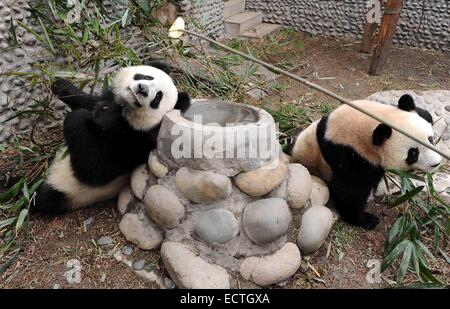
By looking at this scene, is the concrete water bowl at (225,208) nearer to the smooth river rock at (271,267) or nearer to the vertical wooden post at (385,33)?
the smooth river rock at (271,267)

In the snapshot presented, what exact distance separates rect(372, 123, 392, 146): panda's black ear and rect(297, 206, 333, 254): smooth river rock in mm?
424

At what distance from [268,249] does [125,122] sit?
0.92m

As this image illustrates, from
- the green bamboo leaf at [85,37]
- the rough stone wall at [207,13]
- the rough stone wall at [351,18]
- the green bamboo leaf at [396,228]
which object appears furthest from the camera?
the rough stone wall at [351,18]

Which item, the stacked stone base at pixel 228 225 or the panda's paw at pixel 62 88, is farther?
the panda's paw at pixel 62 88

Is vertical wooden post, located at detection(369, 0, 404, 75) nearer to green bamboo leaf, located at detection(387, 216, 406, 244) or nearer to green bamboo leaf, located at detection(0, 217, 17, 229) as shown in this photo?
green bamboo leaf, located at detection(387, 216, 406, 244)

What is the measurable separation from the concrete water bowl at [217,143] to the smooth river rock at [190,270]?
1.28 feet

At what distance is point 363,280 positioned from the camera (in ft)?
6.51

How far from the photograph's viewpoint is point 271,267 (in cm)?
184

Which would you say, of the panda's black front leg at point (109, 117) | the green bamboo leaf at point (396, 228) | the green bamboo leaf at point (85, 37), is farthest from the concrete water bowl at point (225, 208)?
the green bamboo leaf at point (85, 37)

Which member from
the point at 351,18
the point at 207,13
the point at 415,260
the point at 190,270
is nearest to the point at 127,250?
the point at 190,270

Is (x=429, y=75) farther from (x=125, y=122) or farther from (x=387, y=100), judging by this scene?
(x=125, y=122)

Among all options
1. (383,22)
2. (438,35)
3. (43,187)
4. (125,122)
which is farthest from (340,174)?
A: (438,35)

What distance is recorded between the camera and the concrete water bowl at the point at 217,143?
1.84 metres

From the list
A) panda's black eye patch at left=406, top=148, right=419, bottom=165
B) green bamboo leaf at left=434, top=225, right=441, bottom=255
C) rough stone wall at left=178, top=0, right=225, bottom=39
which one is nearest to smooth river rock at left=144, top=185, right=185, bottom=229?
panda's black eye patch at left=406, top=148, right=419, bottom=165
